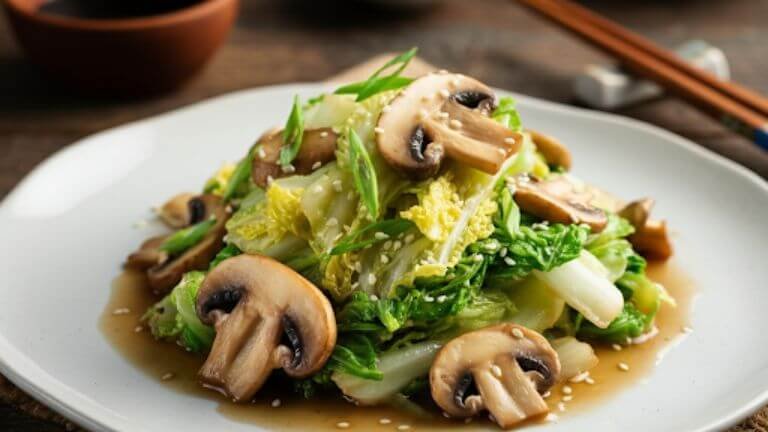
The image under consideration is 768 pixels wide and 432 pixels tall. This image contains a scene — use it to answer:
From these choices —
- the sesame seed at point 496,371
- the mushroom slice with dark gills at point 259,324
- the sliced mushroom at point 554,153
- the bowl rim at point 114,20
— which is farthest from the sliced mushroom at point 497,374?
the bowl rim at point 114,20

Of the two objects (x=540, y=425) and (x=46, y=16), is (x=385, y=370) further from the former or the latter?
(x=46, y=16)

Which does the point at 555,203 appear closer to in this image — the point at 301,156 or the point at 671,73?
the point at 301,156

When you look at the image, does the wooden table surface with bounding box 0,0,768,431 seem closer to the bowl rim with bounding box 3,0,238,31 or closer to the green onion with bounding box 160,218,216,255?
the bowl rim with bounding box 3,0,238,31

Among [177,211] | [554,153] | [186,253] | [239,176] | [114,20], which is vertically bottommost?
[114,20]

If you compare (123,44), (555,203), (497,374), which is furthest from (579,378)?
(123,44)

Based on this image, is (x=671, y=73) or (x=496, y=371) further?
(x=671, y=73)

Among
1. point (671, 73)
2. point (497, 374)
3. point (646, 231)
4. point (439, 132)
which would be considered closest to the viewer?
point (497, 374)

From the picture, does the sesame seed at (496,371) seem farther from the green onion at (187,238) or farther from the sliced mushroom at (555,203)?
the green onion at (187,238)
